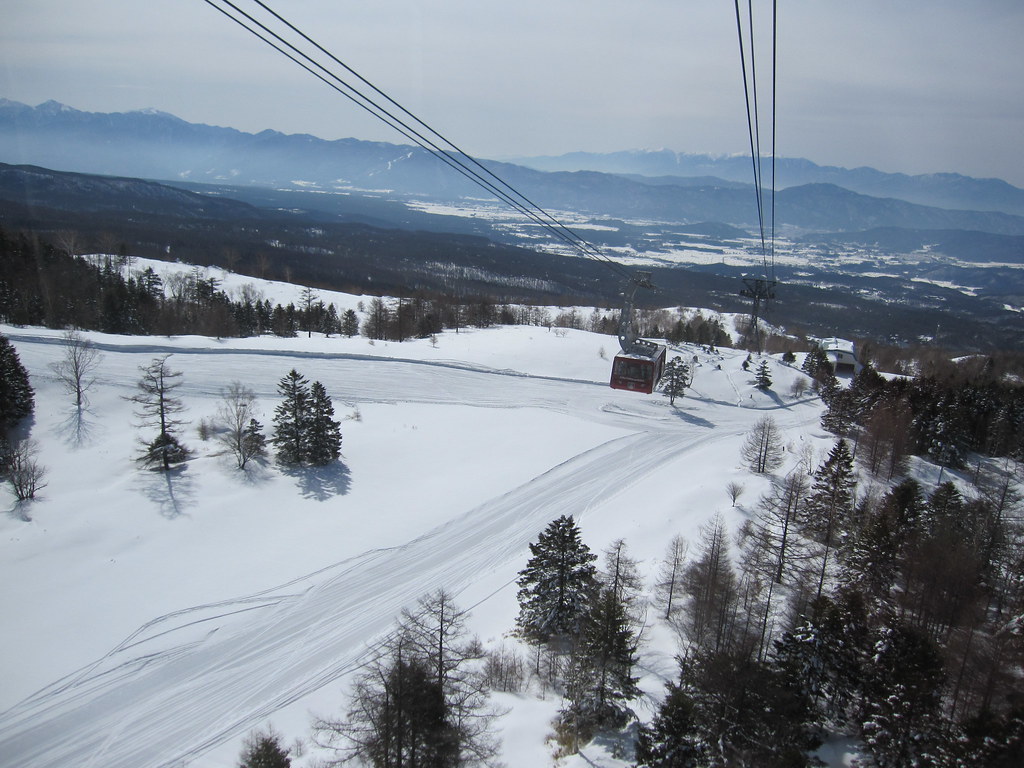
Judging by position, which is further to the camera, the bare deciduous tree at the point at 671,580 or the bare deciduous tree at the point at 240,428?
the bare deciduous tree at the point at 240,428

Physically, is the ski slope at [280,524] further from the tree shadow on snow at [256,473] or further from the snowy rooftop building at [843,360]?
the snowy rooftop building at [843,360]

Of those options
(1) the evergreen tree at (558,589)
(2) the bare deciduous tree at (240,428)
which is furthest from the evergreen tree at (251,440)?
(1) the evergreen tree at (558,589)

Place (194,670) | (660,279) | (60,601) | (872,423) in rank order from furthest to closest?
(660,279) → (872,423) → (60,601) → (194,670)

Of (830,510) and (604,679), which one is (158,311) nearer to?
(604,679)

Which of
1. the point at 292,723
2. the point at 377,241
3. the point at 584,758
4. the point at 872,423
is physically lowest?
the point at 292,723

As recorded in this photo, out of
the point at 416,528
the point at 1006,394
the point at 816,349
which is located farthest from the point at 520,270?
the point at 416,528

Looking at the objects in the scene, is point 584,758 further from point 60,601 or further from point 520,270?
point 520,270
